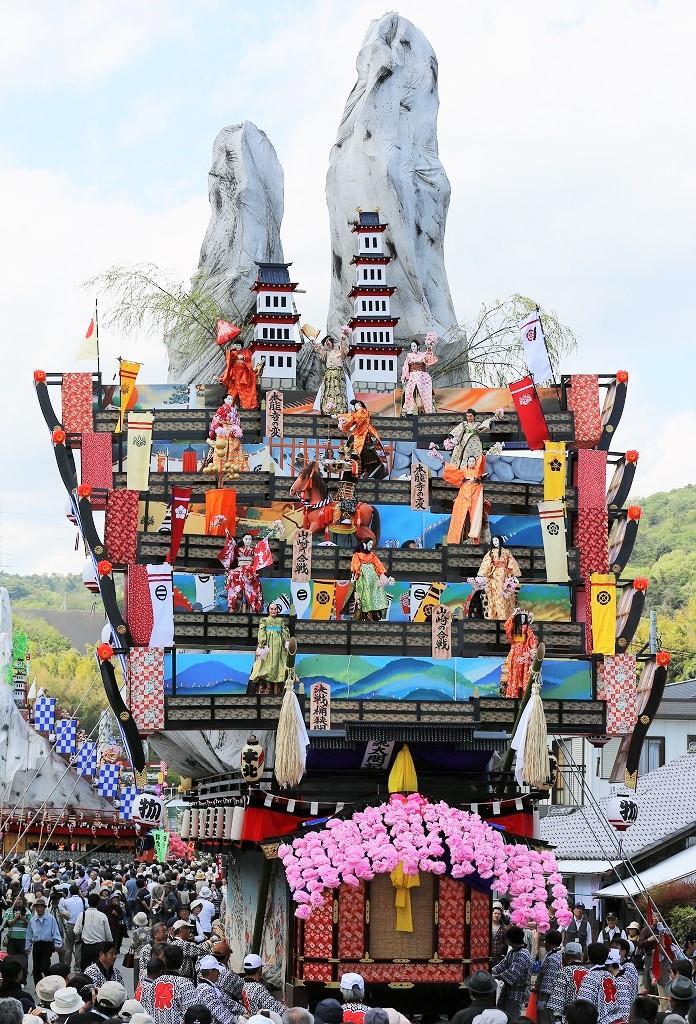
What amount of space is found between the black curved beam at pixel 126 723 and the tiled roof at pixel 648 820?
9.34m

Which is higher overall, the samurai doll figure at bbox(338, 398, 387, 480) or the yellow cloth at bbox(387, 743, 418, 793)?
the samurai doll figure at bbox(338, 398, 387, 480)

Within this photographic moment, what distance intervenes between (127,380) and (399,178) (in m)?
10.4

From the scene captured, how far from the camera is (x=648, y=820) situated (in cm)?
3281

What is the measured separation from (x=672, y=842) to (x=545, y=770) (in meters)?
8.44

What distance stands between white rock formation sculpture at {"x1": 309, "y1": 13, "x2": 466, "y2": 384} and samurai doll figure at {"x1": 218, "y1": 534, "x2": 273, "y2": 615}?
10228mm

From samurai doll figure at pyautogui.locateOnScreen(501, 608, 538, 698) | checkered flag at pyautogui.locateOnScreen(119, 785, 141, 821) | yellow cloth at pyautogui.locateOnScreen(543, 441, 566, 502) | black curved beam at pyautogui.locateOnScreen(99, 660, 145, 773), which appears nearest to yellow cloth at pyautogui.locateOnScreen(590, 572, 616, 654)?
samurai doll figure at pyautogui.locateOnScreen(501, 608, 538, 698)

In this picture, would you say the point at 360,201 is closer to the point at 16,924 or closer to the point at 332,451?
the point at 332,451

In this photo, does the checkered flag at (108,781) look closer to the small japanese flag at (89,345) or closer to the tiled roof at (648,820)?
the tiled roof at (648,820)

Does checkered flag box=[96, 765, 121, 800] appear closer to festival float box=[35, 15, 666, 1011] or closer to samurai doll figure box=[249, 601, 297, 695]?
festival float box=[35, 15, 666, 1011]

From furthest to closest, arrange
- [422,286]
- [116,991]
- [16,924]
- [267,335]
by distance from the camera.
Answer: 1. [422,286]
2. [267,335]
3. [16,924]
4. [116,991]

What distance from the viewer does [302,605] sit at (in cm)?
2684

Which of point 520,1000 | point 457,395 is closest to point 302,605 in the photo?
point 457,395

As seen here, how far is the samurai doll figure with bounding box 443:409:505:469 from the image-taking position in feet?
96.3

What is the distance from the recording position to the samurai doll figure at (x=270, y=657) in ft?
82.8
